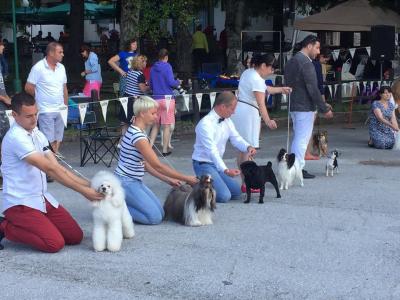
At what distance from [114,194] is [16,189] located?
2.88 ft

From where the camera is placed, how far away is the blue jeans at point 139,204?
762 centimetres

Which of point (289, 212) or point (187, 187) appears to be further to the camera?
point (289, 212)

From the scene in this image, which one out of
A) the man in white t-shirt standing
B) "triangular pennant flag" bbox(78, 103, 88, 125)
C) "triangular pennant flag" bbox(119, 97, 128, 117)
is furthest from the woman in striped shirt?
"triangular pennant flag" bbox(119, 97, 128, 117)

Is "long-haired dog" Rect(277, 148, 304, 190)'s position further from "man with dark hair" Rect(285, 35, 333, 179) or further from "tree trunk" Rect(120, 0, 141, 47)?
"tree trunk" Rect(120, 0, 141, 47)

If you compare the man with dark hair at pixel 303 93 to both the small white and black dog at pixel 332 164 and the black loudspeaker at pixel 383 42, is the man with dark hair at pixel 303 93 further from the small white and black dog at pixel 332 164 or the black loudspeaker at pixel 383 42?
the black loudspeaker at pixel 383 42

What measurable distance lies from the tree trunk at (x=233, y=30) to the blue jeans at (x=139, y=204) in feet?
49.9

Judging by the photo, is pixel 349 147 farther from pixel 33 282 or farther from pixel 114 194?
pixel 33 282

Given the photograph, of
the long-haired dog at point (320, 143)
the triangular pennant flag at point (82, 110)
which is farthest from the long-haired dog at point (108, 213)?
the long-haired dog at point (320, 143)

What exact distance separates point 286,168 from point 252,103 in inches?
37.0

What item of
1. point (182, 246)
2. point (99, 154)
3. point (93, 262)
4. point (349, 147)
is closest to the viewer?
point (93, 262)

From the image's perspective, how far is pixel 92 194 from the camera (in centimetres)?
642

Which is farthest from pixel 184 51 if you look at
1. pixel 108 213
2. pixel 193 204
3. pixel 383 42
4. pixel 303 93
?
pixel 108 213

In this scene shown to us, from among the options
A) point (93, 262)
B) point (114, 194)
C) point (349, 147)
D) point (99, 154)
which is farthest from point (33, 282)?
point (349, 147)

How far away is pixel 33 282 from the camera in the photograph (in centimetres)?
589
